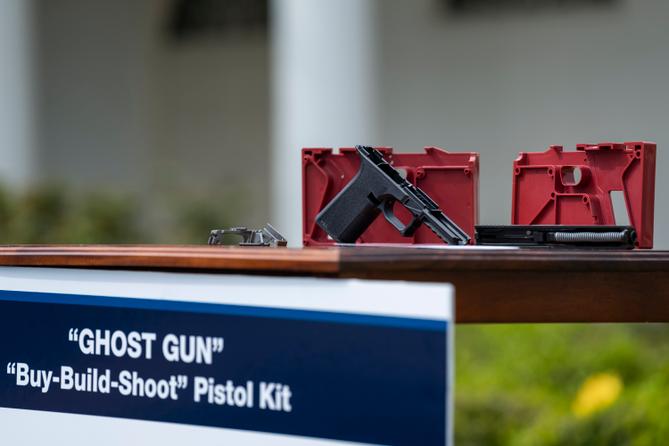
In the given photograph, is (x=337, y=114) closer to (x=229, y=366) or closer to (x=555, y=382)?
(x=555, y=382)

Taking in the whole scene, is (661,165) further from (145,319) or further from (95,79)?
(145,319)

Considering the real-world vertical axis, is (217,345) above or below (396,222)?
below

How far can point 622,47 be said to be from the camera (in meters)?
10.9

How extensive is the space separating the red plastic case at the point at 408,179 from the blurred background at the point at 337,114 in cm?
259

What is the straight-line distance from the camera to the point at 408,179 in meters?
2.86

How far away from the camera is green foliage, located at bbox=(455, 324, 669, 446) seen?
514 cm

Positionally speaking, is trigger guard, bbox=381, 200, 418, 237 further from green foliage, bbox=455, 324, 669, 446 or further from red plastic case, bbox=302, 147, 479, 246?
green foliage, bbox=455, 324, 669, 446

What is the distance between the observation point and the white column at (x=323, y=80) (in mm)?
9070

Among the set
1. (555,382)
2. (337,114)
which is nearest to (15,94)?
(337,114)

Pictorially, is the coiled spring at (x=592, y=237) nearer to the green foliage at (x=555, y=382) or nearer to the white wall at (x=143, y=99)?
the green foliage at (x=555, y=382)

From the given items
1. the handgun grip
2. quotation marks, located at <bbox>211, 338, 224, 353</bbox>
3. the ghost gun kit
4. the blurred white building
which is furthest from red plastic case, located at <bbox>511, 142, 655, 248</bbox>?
the blurred white building

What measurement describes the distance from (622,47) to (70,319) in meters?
9.31

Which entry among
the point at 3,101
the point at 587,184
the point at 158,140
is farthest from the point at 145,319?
the point at 158,140

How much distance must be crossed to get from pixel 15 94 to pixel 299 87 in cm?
312
